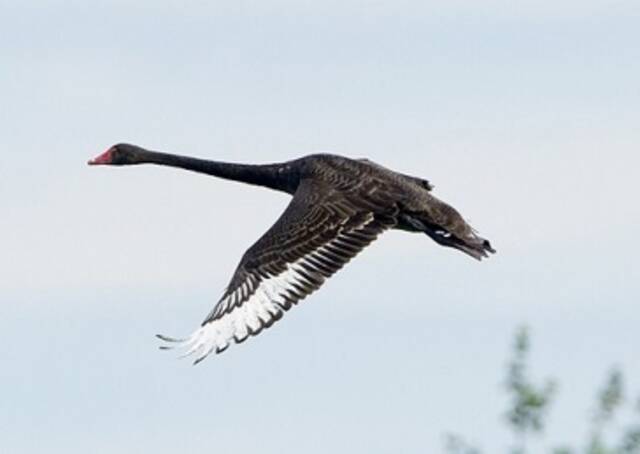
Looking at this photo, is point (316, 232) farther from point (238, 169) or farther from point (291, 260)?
point (238, 169)

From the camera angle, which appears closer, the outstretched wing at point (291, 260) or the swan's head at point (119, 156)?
the outstretched wing at point (291, 260)

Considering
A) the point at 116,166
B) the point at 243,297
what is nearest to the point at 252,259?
the point at 243,297

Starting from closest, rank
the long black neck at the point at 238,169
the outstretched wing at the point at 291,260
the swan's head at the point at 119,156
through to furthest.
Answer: the outstretched wing at the point at 291,260 < the long black neck at the point at 238,169 < the swan's head at the point at 119,156

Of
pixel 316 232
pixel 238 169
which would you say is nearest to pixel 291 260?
pixel 316 232

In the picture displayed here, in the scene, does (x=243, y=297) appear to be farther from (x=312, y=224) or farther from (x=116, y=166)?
(x=116, y=166)

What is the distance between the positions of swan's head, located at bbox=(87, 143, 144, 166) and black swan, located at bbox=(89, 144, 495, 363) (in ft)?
12.5

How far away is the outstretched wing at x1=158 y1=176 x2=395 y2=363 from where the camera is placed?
58.4 feet

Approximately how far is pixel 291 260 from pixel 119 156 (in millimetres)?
6865

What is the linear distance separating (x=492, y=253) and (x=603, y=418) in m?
5.35

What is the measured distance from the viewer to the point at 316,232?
19219 mm

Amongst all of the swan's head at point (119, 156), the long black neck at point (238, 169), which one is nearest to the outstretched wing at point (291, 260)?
the long black neck at point (238, 169)

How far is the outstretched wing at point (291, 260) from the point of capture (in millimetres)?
17812

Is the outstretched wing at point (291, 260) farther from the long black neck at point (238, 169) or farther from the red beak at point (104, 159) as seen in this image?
the red beak at point (104, 159)

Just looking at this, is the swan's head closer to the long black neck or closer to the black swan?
the long black neck
